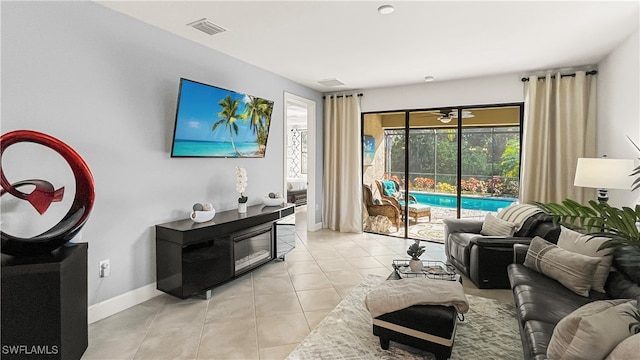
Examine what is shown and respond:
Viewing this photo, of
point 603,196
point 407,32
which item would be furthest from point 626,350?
point 603,196

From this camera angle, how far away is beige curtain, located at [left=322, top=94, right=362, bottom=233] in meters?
5.76

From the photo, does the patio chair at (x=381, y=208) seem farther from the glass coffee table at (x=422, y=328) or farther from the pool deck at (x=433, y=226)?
the glass coffee table at (x=422, y=328)

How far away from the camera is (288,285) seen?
3.41 m

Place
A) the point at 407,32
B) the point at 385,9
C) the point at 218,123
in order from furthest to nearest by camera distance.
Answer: the point at 218,123 < the point at 407,32 < the point at 385,9

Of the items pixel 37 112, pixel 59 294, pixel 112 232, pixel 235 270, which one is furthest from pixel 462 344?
pixel 37 112

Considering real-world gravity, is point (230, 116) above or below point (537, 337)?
above

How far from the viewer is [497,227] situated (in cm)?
372

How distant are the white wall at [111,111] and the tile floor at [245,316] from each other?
1.42 ft

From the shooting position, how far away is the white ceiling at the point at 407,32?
8.63 feet

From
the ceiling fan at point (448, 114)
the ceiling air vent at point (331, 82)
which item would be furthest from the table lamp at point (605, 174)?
the ceiling air vent at point (331, 82)

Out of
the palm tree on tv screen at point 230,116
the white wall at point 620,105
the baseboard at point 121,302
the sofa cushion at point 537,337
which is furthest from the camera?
the palm tree on tv screen at point 230,116

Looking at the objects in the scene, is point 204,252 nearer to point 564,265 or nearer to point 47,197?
point 47,197

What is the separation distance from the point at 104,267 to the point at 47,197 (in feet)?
3.19

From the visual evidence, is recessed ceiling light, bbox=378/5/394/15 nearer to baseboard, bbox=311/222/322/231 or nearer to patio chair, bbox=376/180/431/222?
patio chair, bbox=376/180/431/222
